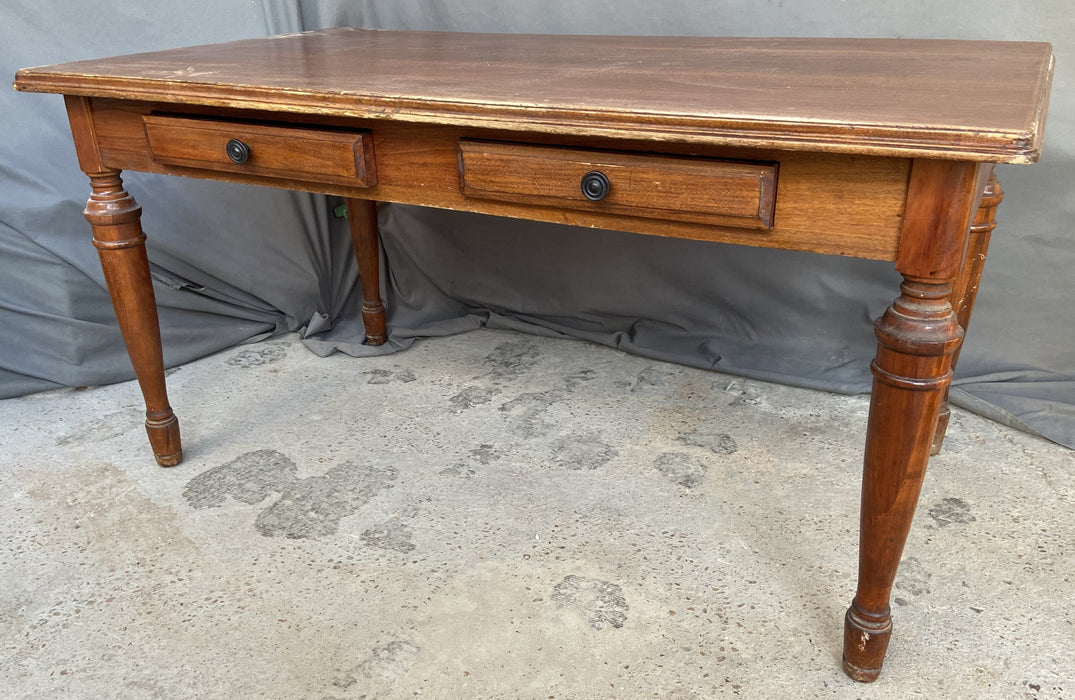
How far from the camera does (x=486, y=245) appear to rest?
275 centimetres

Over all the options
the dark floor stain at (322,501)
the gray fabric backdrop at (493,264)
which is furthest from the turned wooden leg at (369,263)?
the dark floor stain at (322,501)

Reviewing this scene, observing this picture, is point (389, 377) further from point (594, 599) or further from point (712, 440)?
point (594, 599)

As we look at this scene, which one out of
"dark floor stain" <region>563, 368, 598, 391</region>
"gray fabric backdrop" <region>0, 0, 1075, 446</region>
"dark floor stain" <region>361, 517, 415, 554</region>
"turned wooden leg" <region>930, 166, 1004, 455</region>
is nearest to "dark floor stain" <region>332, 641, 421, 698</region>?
"dark floor stain" <region>361, 517, 415, 554</region>

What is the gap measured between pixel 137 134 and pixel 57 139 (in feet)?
3.13

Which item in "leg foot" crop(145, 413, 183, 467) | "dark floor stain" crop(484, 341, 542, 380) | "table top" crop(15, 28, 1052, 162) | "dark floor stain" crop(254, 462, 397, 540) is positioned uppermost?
"table top" crop(15, 28, 1052, 162)

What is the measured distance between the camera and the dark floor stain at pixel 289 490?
1841mm

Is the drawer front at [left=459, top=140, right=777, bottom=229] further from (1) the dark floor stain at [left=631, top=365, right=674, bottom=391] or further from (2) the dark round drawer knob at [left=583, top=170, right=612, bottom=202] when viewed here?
(1) the dark floor stain at [left=631, top=365, right=674, bottom=391]

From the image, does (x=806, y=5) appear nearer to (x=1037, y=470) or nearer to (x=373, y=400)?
(x=1037, y=470)

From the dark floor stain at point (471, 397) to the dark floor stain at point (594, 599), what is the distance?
2.35 ft

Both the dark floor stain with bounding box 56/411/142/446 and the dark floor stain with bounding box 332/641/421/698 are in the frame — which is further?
the dark floor stain with bounding box 56/411/142/446

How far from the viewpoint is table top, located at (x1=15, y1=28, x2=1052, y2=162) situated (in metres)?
1.11

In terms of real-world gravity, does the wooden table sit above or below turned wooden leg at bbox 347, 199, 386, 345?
above

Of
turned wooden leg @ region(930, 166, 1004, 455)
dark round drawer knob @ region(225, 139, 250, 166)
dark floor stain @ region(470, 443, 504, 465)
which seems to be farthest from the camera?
dark floor stain @ region(470, 443, 504, 465)

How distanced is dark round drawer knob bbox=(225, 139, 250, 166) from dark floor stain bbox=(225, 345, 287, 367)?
1068mm
